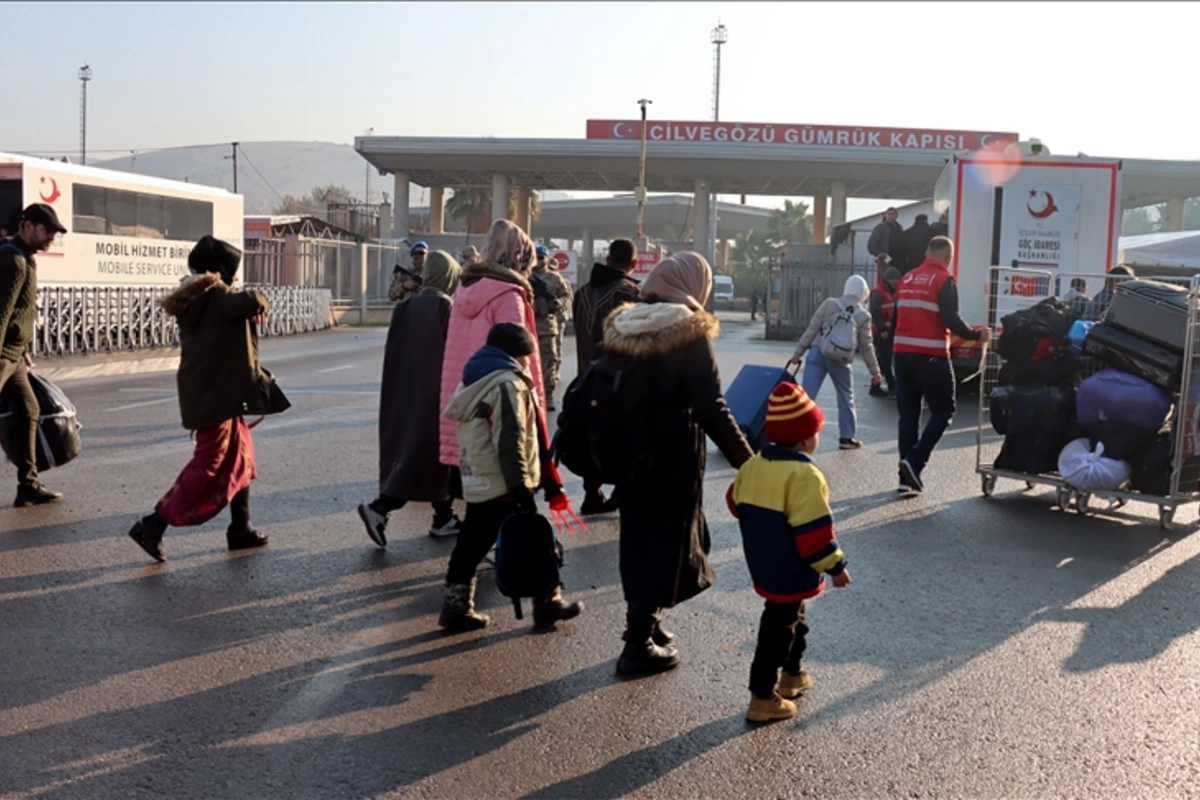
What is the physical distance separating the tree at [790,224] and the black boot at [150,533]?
Answer: 74159 millimetres

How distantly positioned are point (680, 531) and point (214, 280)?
3.23m

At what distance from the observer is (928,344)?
9258 mm

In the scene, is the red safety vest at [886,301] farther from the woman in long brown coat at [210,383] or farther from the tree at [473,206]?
the tree at [473,206]

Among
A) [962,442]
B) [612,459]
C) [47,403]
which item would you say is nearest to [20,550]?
[47,403]

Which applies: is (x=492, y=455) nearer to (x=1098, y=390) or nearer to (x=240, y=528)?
(x=240, y=528)

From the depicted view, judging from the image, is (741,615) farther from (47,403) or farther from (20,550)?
(47,403)

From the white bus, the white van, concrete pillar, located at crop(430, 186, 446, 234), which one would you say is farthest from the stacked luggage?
the white van

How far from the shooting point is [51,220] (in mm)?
7824

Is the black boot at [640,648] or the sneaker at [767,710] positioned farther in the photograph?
the black boot at [640,648]

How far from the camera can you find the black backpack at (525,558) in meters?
5.28

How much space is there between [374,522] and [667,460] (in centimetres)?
267

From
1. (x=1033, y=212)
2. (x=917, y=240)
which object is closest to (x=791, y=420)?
(x=1033, y=212)

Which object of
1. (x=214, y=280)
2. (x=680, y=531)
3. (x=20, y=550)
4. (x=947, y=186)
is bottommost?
(x=20, y=550)

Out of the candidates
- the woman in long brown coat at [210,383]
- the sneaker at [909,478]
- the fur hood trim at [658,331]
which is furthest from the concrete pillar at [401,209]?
the fur hood trim at [658,331]
